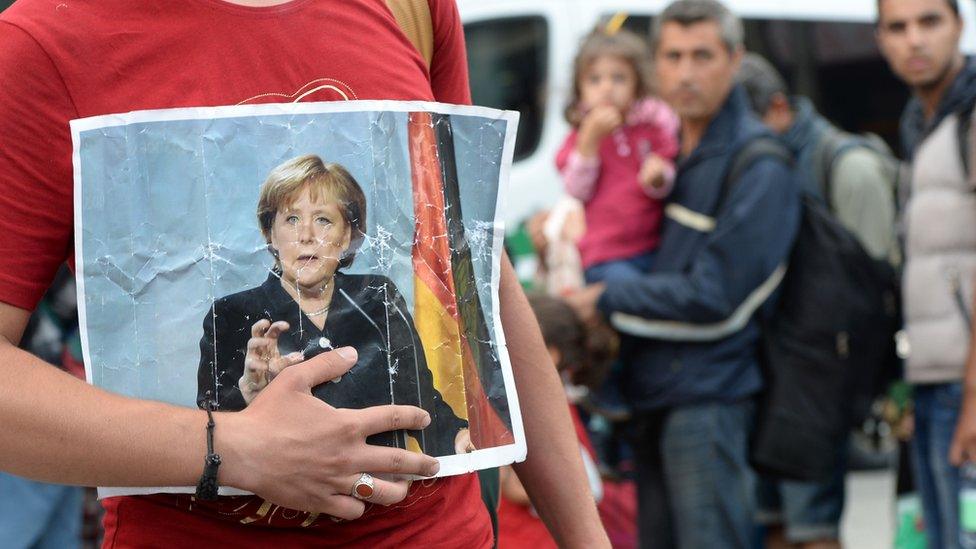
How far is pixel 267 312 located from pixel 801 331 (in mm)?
3000

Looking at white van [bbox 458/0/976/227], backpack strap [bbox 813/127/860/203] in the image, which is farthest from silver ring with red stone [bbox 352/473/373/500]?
white van [bbox 458/0/976/227]

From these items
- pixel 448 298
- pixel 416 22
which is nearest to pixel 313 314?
pixel 448 298

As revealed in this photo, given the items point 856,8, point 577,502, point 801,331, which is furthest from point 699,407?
point 856,8

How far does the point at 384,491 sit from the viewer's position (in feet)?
4.35

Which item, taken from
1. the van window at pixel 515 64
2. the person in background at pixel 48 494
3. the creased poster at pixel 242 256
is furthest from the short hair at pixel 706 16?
the creased poster at pixel 242 256

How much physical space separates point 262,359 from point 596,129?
3.38m

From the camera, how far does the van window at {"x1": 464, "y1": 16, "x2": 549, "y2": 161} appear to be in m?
7.14

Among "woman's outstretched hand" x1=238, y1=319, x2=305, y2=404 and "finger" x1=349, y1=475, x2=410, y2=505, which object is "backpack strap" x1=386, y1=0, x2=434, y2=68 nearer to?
"woman's outstretched hand" x1=238, y1=319, x2=305, y2=404

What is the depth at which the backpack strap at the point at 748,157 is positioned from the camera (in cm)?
408

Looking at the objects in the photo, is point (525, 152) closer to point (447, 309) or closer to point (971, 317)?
point (971, 317)

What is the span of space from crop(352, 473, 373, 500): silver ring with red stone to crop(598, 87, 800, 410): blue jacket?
2.77 m

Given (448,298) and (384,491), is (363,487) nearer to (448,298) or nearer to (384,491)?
(384,491)

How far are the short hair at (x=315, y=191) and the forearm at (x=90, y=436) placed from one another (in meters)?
0.21

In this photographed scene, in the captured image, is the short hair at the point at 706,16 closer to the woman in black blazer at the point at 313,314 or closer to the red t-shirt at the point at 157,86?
the red t-shirt at the point at 157,86
